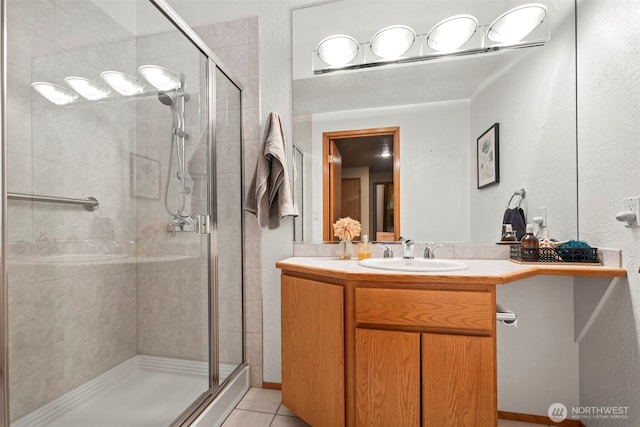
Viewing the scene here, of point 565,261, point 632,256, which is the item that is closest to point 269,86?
point 565,261

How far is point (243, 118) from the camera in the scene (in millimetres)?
1830

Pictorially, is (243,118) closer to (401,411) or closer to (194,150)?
(194,150)

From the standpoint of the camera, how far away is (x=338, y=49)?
169 cm

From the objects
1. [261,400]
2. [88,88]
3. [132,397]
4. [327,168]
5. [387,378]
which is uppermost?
[88,88]

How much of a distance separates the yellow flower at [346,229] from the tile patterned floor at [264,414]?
38.1 inches

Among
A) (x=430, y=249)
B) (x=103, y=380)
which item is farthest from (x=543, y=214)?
(x=103, y=380)

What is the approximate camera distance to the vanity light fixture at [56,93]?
1.00 m

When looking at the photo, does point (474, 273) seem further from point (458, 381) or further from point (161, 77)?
point (161, 77)

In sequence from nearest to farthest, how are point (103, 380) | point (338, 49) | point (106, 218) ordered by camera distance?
point (106, 218), point (103, 380), point (338, 49)

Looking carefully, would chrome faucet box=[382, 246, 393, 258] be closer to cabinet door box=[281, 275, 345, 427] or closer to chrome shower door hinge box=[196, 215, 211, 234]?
cabinet door box=[281, 275, 345, 427]

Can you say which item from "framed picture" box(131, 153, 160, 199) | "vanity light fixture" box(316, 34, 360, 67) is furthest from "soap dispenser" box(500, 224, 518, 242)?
"framed picture" box(131, 153, 160, 199)

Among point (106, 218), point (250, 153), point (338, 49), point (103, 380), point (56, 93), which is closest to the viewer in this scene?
point (56, 93)

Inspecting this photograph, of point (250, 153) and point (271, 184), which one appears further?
point (250, 153)
